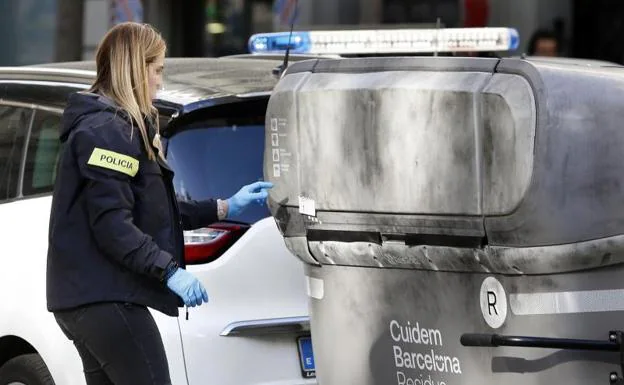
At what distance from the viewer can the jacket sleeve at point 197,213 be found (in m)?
4.80

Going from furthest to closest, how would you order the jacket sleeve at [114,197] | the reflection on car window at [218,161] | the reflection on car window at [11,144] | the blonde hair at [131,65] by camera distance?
the reflection on car window at [11,144]
the reflection on car window at [218,161]
the blonde hair at [131,65]
the jacket sleeve at [114,197]

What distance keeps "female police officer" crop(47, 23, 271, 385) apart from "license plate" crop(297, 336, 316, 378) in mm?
805

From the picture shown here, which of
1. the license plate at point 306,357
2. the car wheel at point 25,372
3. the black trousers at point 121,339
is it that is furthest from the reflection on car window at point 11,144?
the black trousers at point 121,339

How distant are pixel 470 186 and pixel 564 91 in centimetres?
36

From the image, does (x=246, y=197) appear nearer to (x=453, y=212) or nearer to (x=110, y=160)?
(x=110, y=160)

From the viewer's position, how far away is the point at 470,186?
155 inches

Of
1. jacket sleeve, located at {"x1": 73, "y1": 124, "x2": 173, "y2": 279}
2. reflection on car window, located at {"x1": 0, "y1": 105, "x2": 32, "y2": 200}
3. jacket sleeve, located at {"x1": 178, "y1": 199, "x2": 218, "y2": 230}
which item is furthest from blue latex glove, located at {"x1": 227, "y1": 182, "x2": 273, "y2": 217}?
reflection on car window, located at {"x1": 0, "y1": 105, "x2": 32, "y2": 200}

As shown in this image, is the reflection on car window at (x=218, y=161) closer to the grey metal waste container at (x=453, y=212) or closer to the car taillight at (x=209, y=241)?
the car taillight at (x=209, y=241)

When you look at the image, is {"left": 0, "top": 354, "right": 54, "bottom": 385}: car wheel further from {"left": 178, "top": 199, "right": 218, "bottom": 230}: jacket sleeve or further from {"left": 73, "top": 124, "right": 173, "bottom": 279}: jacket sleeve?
{"left": 73, "top": 124, "right": 173, "bottom": 279}: jacket sleeve

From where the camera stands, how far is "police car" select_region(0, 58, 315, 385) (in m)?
5.05

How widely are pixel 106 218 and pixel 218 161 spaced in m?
1.07

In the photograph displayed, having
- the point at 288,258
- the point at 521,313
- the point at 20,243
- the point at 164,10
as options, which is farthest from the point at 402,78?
the point at 164,10

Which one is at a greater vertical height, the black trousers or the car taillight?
the car taillight

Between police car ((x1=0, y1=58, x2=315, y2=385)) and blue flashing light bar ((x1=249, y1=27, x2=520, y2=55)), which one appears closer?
police car ((x1=0, y1=58, x2=315, y2=385))
